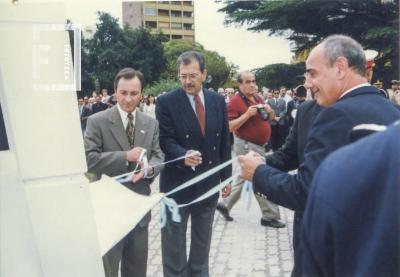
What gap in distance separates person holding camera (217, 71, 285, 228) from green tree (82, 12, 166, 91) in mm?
18877

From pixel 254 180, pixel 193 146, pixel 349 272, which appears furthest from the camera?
pixel 193 146

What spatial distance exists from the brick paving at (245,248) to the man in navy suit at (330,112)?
7.18ft

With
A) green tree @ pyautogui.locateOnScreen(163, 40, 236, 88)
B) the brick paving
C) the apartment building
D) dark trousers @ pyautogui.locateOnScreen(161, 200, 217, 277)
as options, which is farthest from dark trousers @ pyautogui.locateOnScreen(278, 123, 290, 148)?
green tree @ pyautogui.locateOnScreen(163, 40, 236, 88)

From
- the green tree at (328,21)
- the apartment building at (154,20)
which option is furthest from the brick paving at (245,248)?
the apartment building at (154,20)

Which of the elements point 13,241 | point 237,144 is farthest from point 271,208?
point 13,241

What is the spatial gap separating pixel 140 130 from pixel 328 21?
1016 centimetres

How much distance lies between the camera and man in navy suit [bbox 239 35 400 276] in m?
2.02

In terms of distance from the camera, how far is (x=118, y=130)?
Answer: 340cm

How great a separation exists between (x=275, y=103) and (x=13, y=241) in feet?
39.4

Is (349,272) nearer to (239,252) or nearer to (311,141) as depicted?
(311,141)

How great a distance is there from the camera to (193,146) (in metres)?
3.78

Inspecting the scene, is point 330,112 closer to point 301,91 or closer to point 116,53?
point 301,91

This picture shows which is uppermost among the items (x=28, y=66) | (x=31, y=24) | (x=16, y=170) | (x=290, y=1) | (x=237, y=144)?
(x=290, y=1)

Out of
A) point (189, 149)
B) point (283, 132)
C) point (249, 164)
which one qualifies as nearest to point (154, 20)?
point (283, 132)
